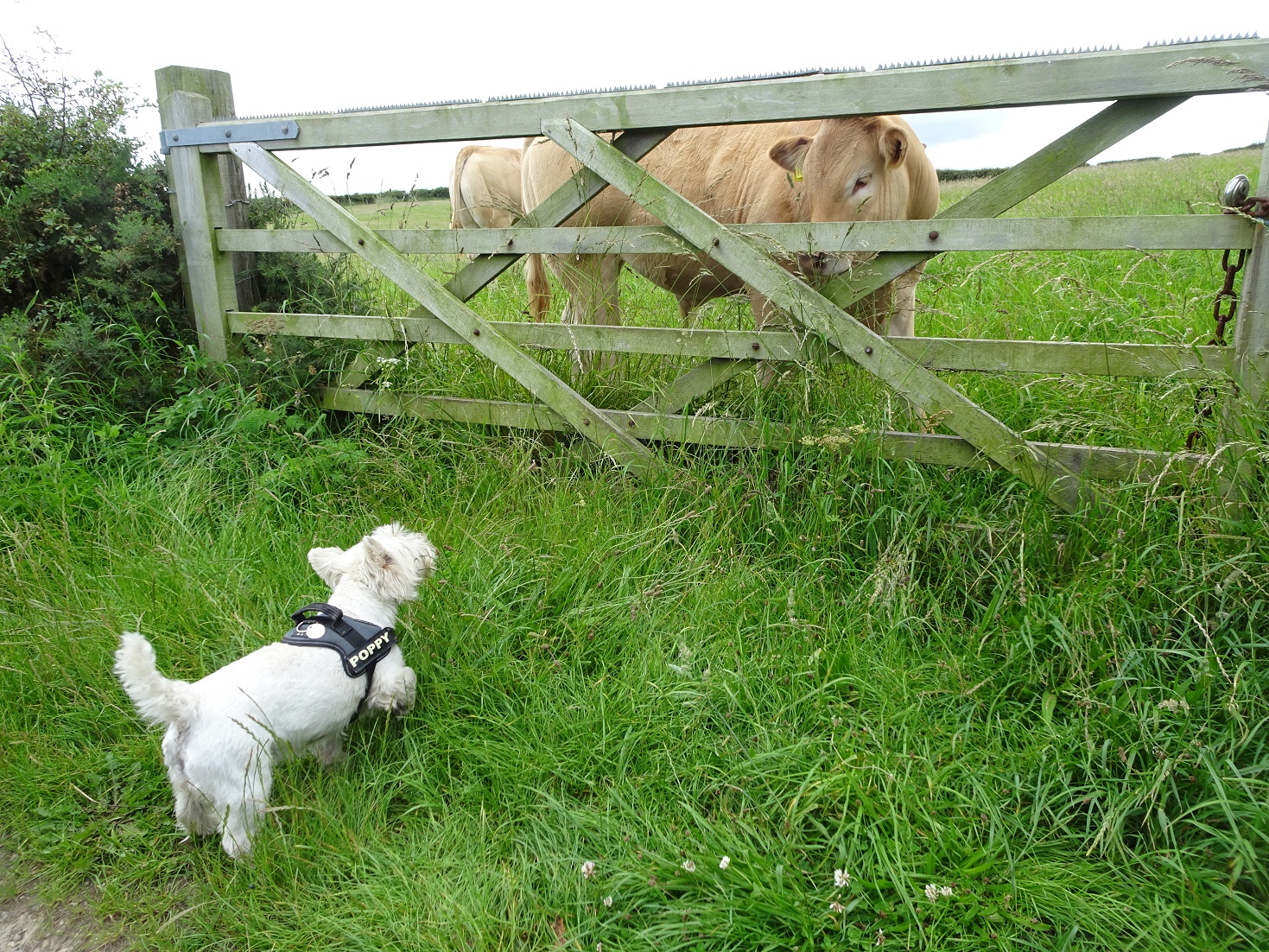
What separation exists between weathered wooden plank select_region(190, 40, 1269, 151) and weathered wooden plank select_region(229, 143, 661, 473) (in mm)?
444

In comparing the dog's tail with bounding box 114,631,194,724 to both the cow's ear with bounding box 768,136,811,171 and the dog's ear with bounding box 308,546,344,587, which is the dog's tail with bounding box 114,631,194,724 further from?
the cow's ear with bounding box 768,136,811,171

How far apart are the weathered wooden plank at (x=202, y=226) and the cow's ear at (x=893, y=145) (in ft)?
12.5

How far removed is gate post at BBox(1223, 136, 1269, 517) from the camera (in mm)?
2699

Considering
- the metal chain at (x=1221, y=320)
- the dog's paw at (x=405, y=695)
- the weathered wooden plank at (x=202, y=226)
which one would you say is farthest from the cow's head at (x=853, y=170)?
the weathered wooden plank at (x=202, y=226)

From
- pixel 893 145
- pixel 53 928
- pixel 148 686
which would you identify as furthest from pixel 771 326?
pixel 53 928

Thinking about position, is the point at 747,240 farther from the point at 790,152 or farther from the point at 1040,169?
the point at 790,152

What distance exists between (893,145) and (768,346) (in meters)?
1.69

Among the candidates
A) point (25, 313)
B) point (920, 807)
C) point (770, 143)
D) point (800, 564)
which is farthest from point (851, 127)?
point (25, 313)

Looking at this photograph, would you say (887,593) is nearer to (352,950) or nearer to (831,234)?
(831,234)

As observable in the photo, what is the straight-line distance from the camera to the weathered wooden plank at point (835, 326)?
10.3 ft

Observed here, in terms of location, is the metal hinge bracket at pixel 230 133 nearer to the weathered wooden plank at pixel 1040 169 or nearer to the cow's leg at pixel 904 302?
the weathered wooden plank at pixel 1040 169

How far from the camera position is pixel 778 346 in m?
3.48

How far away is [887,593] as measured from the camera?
2.91 metres

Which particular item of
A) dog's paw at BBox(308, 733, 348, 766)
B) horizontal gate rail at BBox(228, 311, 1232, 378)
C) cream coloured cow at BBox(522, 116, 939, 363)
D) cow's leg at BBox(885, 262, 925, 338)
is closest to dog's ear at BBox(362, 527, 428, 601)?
dog's paw at BBox(308, 733, 348, 766)
